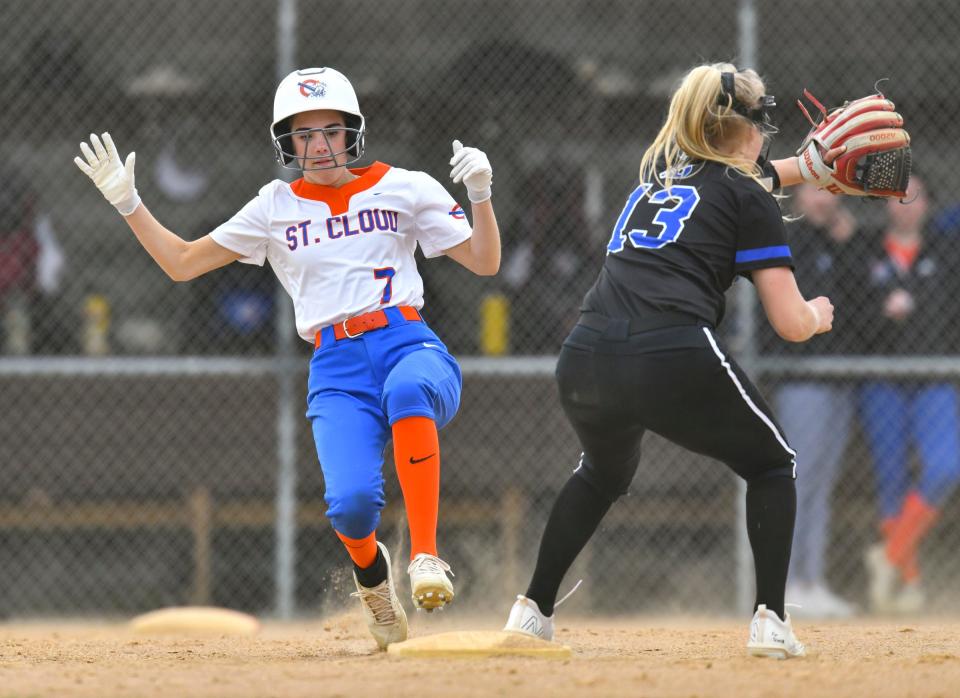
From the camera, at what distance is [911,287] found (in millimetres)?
7668

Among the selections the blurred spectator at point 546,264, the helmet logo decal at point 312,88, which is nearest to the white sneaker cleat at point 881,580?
the blurred spectator at point 546,264

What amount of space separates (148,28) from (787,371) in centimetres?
412

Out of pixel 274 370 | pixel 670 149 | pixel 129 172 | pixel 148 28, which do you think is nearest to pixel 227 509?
pixel 274 370

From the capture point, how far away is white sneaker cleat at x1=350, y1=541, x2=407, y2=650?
472 cm

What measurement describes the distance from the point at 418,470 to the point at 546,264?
3530 millimetres

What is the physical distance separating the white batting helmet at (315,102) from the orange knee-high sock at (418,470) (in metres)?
0.93

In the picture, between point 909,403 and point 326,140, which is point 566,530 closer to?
point 326,140

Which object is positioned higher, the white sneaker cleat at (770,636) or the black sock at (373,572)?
the black sock at (373,572)

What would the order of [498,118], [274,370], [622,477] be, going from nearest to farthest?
[622,477]
[274,370]
[498,118]

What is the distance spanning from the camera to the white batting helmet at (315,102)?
4.58 m

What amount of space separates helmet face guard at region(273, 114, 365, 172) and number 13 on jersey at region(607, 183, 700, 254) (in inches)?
36.4

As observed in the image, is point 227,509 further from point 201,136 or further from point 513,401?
point 201,136

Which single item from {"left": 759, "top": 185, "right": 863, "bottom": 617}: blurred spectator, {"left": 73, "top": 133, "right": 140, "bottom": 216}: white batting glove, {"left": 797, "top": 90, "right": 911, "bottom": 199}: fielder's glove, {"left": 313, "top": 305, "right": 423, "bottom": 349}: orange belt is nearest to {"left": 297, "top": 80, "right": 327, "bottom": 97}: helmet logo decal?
{"left": 73, "top": 133, "right": 140, "bottom": 216}: white batting glove

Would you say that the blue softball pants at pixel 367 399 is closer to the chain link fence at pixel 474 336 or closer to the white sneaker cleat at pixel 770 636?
the white sneaker cleat at pixel 770 636
